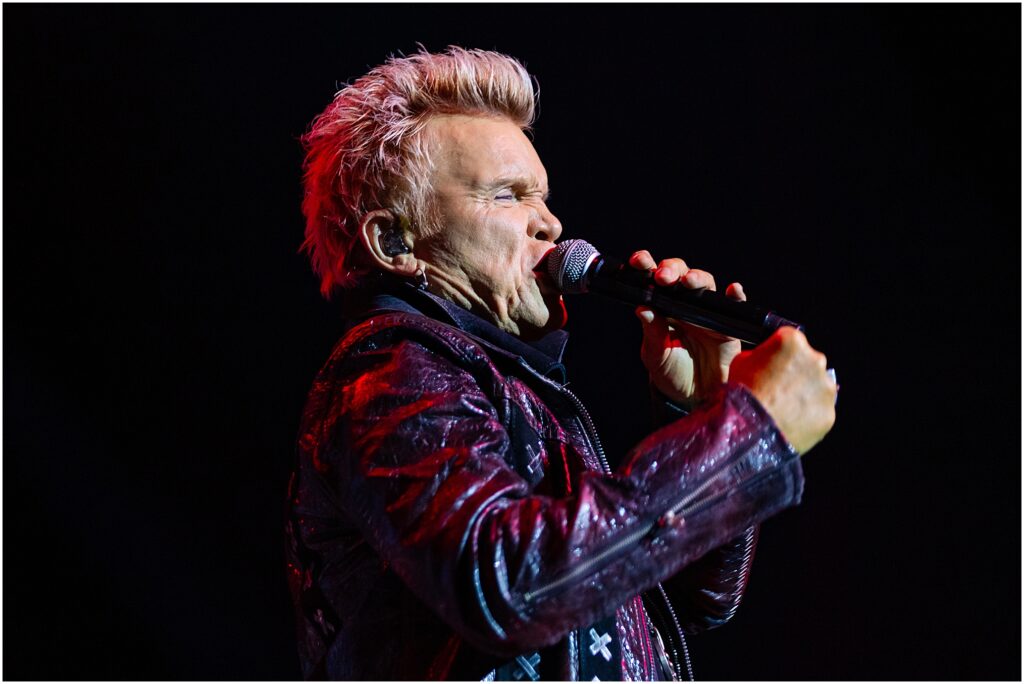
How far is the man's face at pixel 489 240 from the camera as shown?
157 cm

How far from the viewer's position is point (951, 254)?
2.82 metres

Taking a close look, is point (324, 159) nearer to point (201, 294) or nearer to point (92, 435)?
point (201, 294)

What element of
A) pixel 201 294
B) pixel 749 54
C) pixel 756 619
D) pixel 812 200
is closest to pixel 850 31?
pixel 749 54

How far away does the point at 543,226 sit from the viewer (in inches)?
63.7

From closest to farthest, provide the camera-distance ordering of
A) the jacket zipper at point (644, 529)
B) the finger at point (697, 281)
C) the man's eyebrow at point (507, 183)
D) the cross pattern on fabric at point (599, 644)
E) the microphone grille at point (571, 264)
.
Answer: the jacket zipper at point (644, 529)
the cross pattern on fabric at point (599, 644)
the finger at point (697, 281)
the microphone grille at point (571, 264)
the man's eyebrow at point (507, 183)

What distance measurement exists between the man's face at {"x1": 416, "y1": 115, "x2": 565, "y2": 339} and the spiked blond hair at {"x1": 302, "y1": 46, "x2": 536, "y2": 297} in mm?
34

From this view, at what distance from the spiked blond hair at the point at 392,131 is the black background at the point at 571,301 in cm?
94

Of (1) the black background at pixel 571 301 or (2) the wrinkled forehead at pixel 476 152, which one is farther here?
(1) the black background at pixel 571 301

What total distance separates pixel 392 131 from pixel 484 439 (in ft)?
2.31

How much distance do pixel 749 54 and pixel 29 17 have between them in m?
2.02

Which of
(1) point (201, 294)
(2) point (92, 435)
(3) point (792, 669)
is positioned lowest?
(3) point (792, 669)

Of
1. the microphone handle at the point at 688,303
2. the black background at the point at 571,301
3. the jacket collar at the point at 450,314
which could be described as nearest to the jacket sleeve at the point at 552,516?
the microphone handle at the point at 688,303

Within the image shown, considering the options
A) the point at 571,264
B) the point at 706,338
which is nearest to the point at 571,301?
the point at 706,338

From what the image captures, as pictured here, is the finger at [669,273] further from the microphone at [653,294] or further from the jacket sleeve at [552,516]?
the jacket sleeve at [552,516]
